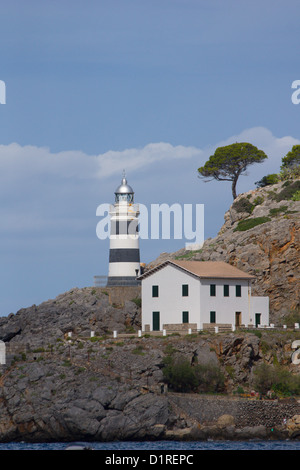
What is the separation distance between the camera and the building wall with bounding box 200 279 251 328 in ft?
227

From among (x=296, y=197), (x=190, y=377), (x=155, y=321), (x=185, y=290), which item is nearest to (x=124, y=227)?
(x=155, y=321)

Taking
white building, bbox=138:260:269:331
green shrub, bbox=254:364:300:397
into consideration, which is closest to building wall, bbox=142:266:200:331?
white building, bbox=138:260:269:331

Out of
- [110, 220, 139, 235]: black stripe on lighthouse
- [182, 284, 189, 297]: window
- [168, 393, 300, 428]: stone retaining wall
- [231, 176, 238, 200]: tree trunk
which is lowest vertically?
[168, 393, 300, 428]: stone retaining wall

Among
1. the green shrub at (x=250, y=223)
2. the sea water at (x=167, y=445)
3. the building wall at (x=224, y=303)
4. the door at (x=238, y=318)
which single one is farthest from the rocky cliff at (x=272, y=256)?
the sea water at (x=167, y=445)

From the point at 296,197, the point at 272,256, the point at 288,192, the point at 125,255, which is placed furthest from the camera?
the point at 288,192

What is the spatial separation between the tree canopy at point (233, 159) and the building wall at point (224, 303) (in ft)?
107

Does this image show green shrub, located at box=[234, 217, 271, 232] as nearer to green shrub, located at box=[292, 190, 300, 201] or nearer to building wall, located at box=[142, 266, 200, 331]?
green shrub, located at box=[292, 190, 300, 201]

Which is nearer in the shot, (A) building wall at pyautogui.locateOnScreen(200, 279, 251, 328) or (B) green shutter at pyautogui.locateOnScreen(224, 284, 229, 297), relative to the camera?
(A) building wall at pyautogui.locateOnScreen(200, 279, 251, 328)

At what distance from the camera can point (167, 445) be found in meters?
54.9

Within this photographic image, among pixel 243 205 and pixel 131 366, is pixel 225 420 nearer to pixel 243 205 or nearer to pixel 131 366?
pixel 131 366

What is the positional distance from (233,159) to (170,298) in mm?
35317

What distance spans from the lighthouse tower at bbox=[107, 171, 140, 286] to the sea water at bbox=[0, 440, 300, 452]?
26408 mm
